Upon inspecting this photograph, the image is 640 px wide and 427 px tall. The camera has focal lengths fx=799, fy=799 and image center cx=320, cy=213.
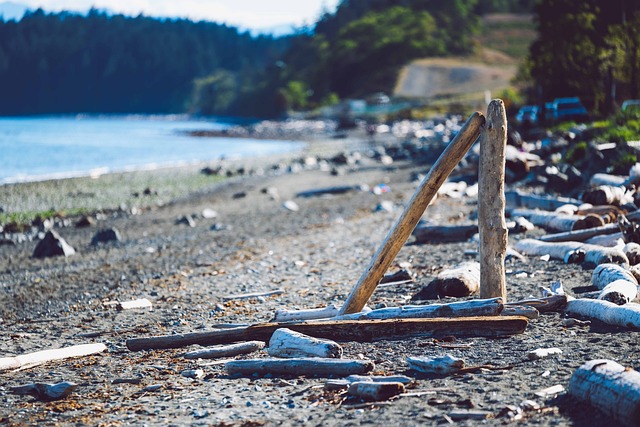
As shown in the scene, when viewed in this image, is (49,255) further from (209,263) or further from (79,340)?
(79,340)

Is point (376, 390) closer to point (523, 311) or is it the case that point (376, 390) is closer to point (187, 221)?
point (523, 311)

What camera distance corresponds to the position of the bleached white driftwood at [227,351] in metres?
6.34

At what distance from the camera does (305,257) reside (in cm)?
1136

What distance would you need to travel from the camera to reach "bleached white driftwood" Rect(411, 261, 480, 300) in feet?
25.4

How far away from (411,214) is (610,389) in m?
2.85

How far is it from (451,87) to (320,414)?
9315cm

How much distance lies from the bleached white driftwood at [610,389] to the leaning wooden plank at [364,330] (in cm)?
148

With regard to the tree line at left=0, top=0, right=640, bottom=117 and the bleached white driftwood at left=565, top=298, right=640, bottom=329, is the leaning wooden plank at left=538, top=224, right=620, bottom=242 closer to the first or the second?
the bleached white driftwood at left=565, top=298, right=640, bottom=329

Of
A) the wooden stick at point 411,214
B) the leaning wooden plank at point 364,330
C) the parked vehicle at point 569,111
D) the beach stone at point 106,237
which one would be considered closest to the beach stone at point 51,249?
the beach stone at point 106,237

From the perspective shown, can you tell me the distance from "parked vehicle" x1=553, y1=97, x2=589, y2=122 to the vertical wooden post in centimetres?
2318

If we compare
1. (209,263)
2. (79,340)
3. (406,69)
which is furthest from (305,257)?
(406,69)

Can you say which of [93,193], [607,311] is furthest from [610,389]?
[93,193]

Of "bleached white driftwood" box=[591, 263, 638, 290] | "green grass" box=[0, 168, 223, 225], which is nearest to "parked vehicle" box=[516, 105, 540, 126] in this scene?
"green grass" box=[0, 168, 223, 225]

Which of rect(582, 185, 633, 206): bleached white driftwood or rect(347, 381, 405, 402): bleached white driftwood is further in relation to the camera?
rect(582, 185, 633, 206): bleached white driftwood
